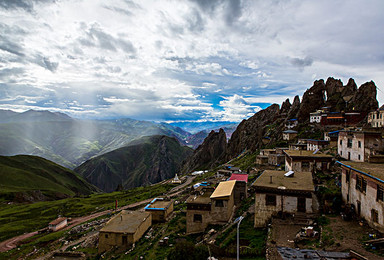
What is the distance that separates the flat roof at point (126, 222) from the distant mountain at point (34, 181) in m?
91.6

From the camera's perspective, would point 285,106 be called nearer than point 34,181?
Yes

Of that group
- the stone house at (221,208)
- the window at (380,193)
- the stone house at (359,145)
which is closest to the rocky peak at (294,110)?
the stone house at (359,145)

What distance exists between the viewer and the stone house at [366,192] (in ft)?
60.1

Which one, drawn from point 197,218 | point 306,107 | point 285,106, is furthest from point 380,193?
point 285,106

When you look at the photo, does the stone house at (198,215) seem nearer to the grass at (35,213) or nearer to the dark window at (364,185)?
the dark window at (364,185)

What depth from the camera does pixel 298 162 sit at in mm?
37125

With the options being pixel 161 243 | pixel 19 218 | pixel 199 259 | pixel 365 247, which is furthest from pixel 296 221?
pixel 19 218

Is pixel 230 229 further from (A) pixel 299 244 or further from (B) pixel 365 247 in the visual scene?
(B) pixel 365 247

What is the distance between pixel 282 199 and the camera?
24109 mm

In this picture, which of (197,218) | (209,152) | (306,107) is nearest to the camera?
(197,218)

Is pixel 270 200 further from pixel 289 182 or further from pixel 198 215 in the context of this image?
pixel 198 215

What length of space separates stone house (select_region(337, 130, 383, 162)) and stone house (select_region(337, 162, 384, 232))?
14.9 m

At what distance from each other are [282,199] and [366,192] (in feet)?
24.4

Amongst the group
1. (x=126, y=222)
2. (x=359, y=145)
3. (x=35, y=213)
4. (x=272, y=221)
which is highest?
(x=359, y=145)
